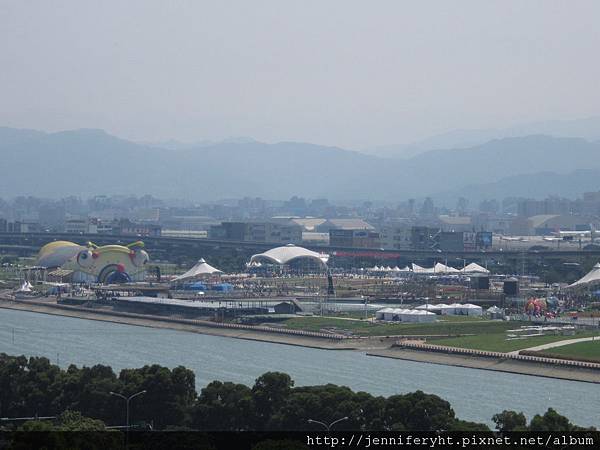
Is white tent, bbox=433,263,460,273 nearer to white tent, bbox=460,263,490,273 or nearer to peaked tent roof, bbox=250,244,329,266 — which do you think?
white tent, bbox=460,263,490,273

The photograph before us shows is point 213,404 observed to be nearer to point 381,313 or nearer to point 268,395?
point 268,395

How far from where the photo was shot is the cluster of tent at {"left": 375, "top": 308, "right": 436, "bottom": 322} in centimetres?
3934

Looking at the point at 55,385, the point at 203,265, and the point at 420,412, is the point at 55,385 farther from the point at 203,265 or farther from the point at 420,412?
the point at 203,265

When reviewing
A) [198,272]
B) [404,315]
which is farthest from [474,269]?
[404,315]

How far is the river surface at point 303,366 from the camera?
2528 cm

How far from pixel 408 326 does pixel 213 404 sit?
1662cm

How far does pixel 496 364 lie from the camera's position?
30.5 meters

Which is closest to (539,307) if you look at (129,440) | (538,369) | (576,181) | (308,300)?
(308,300)

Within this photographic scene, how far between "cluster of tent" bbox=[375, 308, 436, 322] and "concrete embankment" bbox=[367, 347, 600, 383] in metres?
5.64

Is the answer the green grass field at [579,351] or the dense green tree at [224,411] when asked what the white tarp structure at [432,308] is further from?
the dense green tree at [224,411]

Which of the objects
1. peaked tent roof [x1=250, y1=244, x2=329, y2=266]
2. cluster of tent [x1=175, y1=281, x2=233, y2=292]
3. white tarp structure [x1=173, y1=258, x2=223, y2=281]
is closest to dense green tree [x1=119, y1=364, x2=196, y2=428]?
cluster of tent [x1=175, y1=281, x2=233, y2=292]

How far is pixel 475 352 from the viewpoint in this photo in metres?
31.8

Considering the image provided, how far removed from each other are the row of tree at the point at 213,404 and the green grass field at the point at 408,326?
13.7 m

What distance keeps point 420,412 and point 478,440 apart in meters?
2.38
